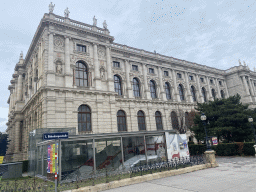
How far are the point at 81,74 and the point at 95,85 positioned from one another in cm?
268

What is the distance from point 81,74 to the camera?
27.5m

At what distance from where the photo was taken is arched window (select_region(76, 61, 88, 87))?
27.0 meters

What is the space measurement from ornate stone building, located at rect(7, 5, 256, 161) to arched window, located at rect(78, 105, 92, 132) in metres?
0.13

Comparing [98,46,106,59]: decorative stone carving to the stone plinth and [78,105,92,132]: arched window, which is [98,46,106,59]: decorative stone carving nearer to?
[78,105,92,132]: arched window

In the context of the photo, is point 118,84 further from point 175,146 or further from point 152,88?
point 175,146

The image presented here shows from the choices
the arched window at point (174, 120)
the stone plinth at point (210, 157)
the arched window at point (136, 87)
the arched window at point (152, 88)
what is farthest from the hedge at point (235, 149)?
the arched window at point (152, 88)

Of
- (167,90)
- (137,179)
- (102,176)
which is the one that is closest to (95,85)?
(102,176)

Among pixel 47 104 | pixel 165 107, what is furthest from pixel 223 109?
pixel 47 104

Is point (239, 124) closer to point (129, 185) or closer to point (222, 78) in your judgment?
point (129, 185)

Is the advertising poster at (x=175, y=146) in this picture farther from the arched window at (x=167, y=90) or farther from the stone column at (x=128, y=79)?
the arched window at (x=167, y=90)

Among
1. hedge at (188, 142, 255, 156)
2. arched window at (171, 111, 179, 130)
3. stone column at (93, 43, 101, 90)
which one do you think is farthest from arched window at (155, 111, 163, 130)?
stone column at (93, 43, 101, 90)

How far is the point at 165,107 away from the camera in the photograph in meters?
37.9

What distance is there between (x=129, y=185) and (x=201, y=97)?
1548 inches

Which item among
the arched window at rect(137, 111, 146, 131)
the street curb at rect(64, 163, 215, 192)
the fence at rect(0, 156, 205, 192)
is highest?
the arched window at rect(137, 111, 146, 131)
